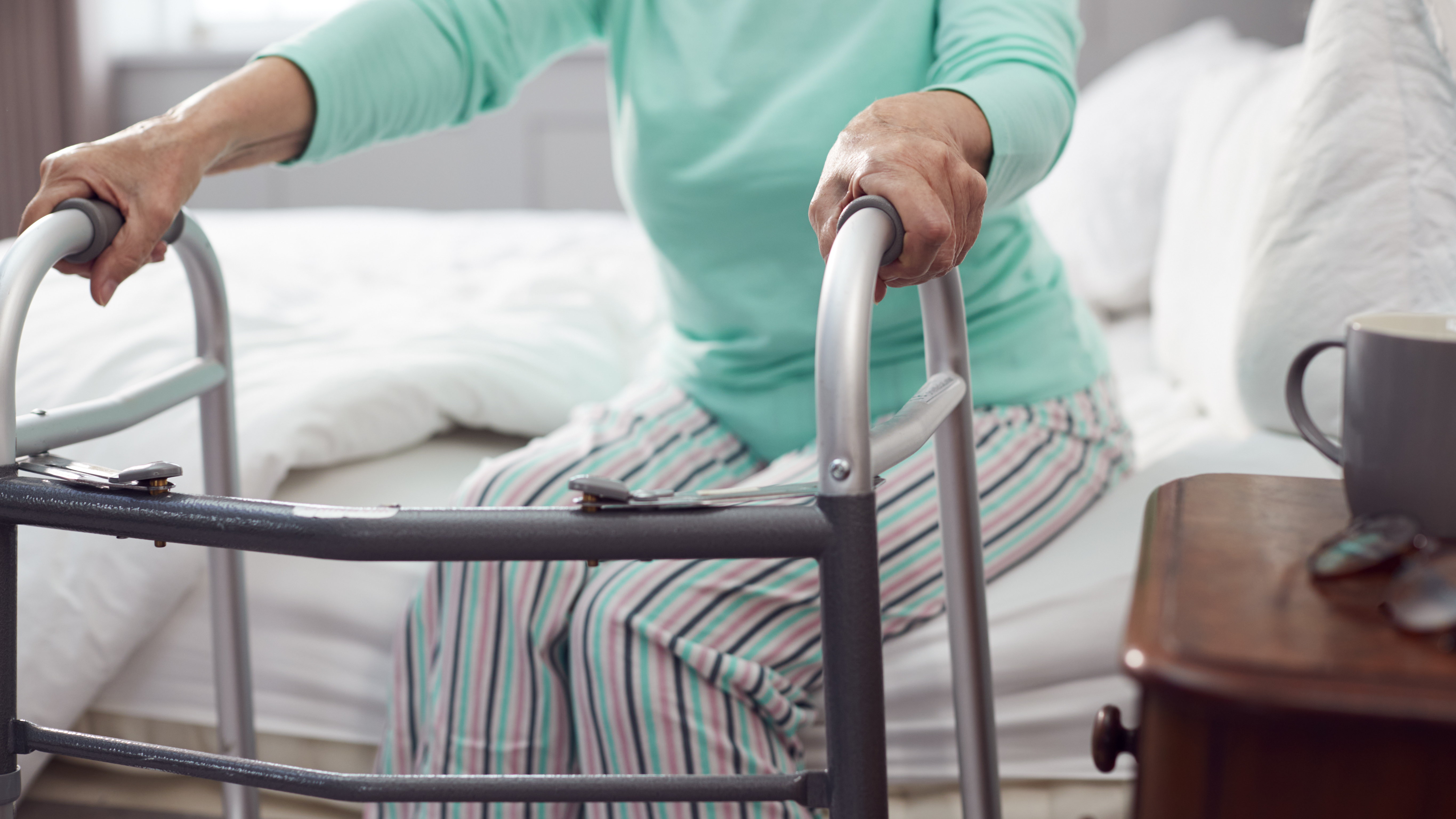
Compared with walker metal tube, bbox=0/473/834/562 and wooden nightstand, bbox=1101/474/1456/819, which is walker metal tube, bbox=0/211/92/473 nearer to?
walker metal tube, bbox=0/473/834/562

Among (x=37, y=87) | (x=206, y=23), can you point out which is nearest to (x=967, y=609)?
(x=37, y=87)

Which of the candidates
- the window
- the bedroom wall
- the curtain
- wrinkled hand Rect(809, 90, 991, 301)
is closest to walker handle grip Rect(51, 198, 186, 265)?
wrinkled hand Rect(809, 90, 991, 301)

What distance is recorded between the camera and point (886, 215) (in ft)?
1.49

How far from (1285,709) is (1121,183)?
1.40 meters

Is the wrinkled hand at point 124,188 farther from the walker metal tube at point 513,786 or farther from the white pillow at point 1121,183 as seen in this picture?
the white pillow at point 1121,183

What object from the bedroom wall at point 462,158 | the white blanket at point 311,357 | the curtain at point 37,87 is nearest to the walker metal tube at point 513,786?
the white blanket at point 311,357

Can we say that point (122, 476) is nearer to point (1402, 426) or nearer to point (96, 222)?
point (96, 222)

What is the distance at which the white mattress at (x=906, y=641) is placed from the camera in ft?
2.51

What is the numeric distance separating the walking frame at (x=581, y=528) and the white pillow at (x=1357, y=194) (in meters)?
0.41

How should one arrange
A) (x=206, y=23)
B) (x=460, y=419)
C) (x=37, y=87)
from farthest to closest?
(x=206, y=23) → (x=37, y=87) → (x=460, y=419)

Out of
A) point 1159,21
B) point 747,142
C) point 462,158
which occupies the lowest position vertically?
point 747,142

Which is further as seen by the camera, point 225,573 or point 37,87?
point 37,87

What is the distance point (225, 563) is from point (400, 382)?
30 centimetres

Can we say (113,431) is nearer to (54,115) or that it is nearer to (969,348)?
(969,348)
